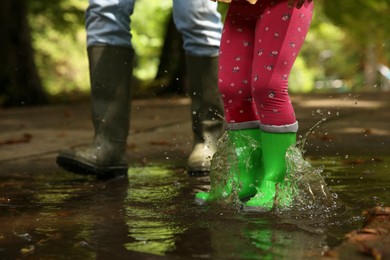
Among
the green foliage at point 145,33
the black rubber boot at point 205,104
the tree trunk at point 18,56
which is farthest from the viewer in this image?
the green foliage at point 145,33

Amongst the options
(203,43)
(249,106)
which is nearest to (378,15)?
(203,43)

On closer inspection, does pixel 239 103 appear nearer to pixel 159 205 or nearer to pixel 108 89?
pixel 159 205

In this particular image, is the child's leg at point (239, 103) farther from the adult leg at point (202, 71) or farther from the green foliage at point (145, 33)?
the green foliage at point (145, 33)

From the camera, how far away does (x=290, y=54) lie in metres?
3.45

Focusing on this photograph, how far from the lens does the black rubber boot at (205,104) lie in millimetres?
4730

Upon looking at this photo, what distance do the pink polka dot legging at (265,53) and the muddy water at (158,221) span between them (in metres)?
0.44

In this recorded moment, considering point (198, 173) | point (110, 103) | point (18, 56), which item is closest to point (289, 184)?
point (198, 173)

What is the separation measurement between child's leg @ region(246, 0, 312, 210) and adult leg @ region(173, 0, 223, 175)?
Result: 1082 millimetres

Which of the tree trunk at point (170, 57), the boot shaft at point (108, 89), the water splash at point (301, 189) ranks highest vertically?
the boot shaft at point (108, 89)

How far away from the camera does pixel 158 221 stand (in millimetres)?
3146

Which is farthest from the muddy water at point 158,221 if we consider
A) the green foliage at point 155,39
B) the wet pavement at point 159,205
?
the green foliage at point 155,39

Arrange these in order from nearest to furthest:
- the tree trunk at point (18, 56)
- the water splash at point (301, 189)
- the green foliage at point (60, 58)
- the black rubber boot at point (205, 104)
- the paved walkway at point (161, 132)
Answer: the water splash at point (301, 189) → the black rubber boot at point (205, 104) → the paved walkway at point (161, 132) → the tree trunk at point (18, 56) → the green foliage at point (60, 58)

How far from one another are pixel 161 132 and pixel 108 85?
2.31m

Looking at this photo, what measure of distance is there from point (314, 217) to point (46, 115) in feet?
21.2
